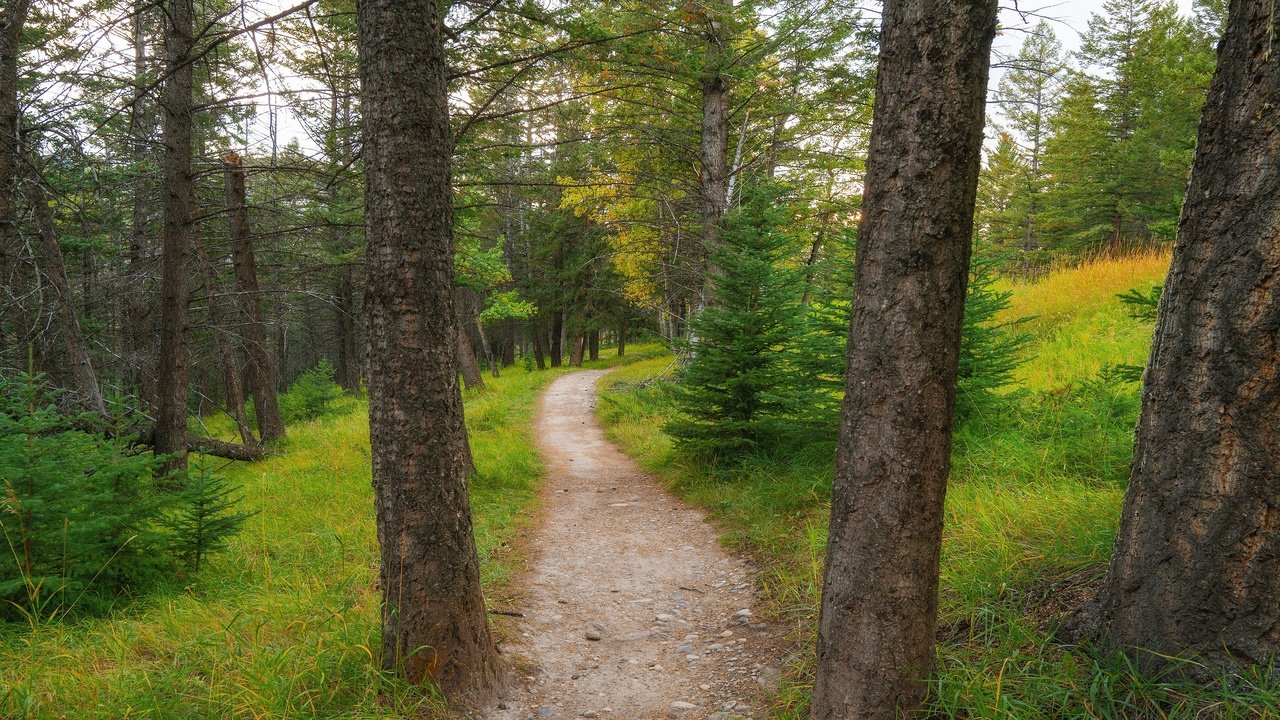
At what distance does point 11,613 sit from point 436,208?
381 centimetres

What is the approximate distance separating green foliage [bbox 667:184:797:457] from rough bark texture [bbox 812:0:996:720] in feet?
14.6

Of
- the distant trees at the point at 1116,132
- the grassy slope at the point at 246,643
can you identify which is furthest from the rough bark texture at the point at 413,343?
the distant trees at the point at 1116,132

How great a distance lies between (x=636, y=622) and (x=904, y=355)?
10.6ft

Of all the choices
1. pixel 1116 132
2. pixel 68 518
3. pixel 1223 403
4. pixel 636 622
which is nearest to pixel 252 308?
pixel 68 518

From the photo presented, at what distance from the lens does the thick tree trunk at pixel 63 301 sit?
5754mm

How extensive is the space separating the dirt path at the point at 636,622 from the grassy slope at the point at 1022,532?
0.33 metres

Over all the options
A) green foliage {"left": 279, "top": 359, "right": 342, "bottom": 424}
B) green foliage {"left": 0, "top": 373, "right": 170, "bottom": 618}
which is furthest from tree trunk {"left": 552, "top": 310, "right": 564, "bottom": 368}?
green foliage {"left": 0, "top": 373, "right": 170, "bottom": 618}

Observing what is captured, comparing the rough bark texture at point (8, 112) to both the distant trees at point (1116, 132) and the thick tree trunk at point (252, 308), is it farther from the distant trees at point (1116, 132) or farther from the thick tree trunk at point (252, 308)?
the distant trees at point (1116, 132)

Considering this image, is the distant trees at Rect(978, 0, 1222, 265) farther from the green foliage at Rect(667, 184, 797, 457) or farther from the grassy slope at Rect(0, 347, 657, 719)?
the grassy slope at Rect(0, 347, 657, 719)

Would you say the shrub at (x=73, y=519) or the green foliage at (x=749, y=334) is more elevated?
the green foliage at (x=749, y=334)

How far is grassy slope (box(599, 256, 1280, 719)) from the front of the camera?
8.31ft

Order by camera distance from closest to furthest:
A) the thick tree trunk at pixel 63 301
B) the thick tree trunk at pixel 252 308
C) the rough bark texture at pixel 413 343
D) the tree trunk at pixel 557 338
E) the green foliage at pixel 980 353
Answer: the rough bark texture at pixel 413 343 → the green foliage at pixel 980 353 → the thick tree trunk at pixel 63 301 → the thick tree trunk at pixel 252 308 → the tree trunk at pixel 557 338

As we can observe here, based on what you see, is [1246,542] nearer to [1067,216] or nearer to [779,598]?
[779,598]

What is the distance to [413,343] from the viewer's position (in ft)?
9.95
